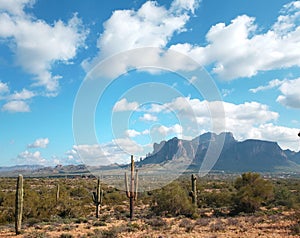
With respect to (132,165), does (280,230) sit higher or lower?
lower

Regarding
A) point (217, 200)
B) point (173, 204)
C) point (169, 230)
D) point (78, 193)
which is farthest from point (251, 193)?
point (78, 193)

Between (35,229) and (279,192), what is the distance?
74.4 feet

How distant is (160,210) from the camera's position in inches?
969

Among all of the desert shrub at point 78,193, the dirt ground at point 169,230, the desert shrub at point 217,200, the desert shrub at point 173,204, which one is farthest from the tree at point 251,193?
the desert shrub at point 78,193

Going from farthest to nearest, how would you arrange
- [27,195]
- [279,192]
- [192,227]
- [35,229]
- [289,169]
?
[289,169] < [279,192] < [27,195] < [35,229] < [192,227]

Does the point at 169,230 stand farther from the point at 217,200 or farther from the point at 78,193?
the point at 78,193

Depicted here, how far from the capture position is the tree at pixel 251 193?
23.5 m

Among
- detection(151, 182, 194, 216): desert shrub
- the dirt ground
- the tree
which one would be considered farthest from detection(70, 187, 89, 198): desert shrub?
the tree

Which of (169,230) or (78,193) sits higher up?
(169,230)

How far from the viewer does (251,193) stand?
24.2m

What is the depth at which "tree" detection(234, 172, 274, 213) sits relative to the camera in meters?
23.5

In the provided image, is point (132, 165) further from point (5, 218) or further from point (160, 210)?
point (5, 218)

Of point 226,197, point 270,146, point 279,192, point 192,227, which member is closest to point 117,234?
point 192,227

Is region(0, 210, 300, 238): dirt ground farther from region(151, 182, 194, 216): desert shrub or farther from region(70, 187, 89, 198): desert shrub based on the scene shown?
region(70, 187, 89, 198): desert shrub
